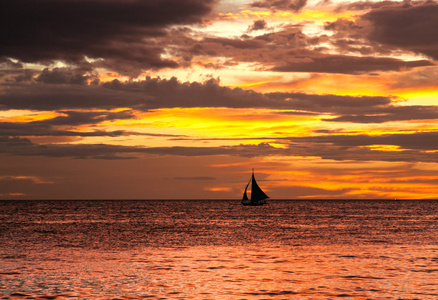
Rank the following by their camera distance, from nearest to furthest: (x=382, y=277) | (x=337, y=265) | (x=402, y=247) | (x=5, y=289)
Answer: (x=5, y=289) → (x=382, y=277) → (x=337, y=265) → (x=402, y=247)

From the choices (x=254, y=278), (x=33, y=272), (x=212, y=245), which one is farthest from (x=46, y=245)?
(x=254, y=278)

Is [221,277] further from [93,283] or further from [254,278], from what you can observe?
[93,283]

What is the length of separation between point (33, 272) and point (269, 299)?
62.3 ft

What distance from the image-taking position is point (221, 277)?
37.5 metres

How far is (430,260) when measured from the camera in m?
46.8

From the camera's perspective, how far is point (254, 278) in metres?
37.2

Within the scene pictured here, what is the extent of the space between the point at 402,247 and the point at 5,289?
139 feet

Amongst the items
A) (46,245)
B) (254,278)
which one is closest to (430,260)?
(254,278)

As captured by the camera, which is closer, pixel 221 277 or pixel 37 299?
pixel 37 299

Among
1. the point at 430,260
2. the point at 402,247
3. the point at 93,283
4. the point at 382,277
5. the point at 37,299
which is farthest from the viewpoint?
the point at 402,247

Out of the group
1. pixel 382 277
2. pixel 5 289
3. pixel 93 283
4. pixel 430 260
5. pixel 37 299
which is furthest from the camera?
pixel 430 260

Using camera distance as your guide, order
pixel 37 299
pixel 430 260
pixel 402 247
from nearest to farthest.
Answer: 1. pixel 37 299
2. pixel 430 260
3. pixel 402 247

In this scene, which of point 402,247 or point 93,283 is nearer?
point 93,283

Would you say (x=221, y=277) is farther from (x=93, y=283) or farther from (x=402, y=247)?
(x=402, y=247)
